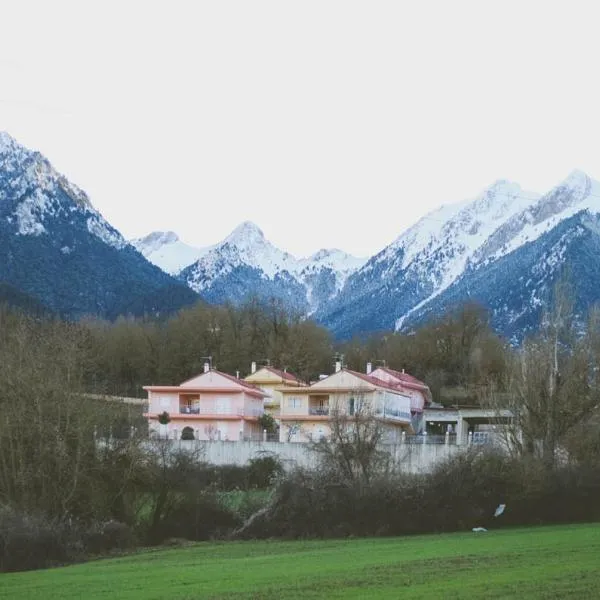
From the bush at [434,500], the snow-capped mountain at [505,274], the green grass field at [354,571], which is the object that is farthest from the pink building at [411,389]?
the green grass field at [354,571]

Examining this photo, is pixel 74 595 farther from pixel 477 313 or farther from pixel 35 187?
pixel 35 187

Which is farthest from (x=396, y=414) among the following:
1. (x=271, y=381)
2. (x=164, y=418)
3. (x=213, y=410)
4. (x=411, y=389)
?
(x=164, y=418)

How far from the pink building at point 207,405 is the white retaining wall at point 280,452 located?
16.1 meters

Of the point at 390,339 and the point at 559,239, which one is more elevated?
the point at 559,239

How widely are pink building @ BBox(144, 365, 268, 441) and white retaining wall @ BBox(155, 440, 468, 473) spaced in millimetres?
16131

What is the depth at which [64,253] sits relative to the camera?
151 metres

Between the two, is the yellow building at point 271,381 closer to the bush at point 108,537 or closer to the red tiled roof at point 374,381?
Answer: the red tiled roof at point 374,381

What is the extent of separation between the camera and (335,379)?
7569cm

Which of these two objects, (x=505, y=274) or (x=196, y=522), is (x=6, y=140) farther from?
(x=196, y=522)

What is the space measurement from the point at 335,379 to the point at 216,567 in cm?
4761

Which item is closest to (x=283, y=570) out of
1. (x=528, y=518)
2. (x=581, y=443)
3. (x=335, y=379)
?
(x=528, y=518)

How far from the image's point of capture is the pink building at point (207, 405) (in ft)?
256

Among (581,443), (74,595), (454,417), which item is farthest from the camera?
(454,417)

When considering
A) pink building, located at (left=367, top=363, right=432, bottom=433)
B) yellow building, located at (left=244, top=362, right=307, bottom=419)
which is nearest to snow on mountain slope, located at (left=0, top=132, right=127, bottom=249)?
yellow building, located at (left=244, top=362, right=307, bottom=419)
